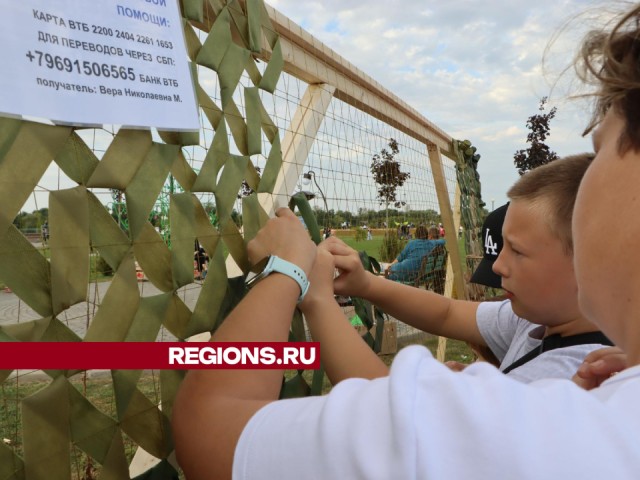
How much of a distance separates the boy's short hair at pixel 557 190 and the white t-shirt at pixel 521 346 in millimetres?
208

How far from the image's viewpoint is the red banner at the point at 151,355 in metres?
0.64

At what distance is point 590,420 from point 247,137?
2.72 feet

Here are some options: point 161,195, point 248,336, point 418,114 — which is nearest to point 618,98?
point 248,336

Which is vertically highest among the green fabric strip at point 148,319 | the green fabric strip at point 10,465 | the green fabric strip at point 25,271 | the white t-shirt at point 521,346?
the green fabric strip at point 25,271

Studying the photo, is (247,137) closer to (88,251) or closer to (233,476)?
(88,251)

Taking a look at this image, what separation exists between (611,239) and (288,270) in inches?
17.1

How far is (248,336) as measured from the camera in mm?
666

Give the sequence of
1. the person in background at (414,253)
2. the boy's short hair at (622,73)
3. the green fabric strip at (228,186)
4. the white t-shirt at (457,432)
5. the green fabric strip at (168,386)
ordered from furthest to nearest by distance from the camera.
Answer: the person in background at (414,253)
the green fabric strip at (228,186)
the green fabric strip at (168,386)
the boy's short hair at (622,73)
the white t-shirt at (457,432)

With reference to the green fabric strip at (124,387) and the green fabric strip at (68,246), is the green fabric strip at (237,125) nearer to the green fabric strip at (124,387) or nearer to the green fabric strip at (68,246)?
the green fabric strip at (68,246)

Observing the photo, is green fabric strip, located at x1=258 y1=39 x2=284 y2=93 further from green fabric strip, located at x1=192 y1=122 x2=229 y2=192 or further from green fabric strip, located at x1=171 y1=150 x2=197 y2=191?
green fabric strip, located at x1=171 y1=150 x2=197 y2=191

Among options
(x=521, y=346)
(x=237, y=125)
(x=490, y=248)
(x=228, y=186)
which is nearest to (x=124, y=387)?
(x=228, y=186)

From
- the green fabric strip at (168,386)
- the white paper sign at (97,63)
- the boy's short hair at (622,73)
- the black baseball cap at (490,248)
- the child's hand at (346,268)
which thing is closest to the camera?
the boy's short hair at (622,73)

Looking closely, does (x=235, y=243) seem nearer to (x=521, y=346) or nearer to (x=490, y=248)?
(x=521, y=346)

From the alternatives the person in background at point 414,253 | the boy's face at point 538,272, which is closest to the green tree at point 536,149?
the person in background at point 414,253
